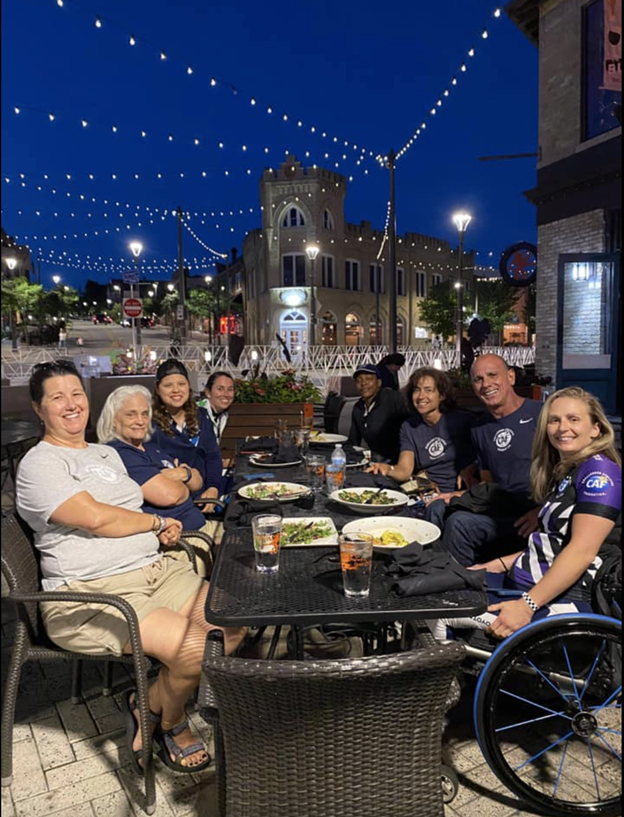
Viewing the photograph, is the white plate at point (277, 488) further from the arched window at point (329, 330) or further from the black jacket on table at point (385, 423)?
the arched window at point (329, 330)

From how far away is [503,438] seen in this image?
315cm

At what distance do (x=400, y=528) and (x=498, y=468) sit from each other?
1.15 metres

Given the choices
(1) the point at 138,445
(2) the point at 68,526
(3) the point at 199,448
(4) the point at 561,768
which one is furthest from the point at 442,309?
(2) the point at 68,526

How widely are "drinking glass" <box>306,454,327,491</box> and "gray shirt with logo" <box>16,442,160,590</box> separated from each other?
37.9 inches

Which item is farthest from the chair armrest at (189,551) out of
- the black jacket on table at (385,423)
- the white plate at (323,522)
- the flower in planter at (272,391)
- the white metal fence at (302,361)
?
the white metal fence at (302,361)

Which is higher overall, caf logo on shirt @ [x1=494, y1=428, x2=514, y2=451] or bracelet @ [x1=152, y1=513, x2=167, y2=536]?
caf logo on shirt @ [x1=494, y1=428, x2=514, y2=451]

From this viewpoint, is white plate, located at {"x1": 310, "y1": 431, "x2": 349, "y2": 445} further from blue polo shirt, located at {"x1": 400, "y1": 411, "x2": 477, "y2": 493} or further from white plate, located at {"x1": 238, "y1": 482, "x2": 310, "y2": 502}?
white plate, located at {"x1": 238, "y1": 482, "x2": 310, "y2": 502}

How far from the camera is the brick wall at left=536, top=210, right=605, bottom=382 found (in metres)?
8.58

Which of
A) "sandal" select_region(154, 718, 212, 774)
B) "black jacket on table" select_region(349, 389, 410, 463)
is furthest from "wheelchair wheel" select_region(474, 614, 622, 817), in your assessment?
"black jacket on table" select_region(349, 389, 410, 463)

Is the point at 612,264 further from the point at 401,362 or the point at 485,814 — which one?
the point at 485,814

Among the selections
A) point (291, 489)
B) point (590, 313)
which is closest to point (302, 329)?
point (590, 313)

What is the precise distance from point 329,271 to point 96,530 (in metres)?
31.3

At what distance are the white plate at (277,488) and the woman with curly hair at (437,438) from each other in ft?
2.78

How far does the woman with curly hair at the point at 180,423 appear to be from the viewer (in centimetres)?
342
